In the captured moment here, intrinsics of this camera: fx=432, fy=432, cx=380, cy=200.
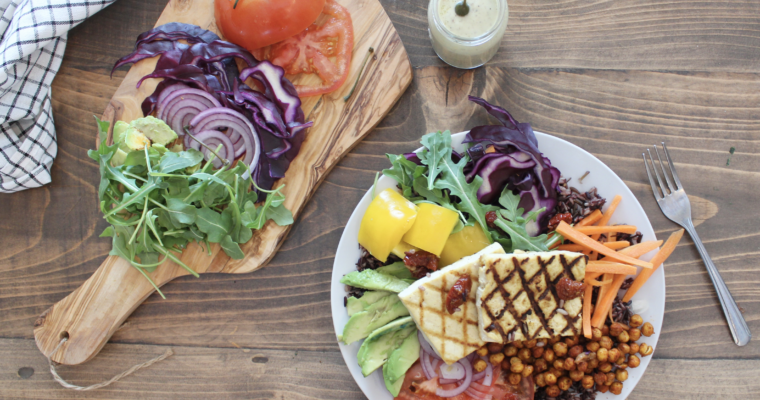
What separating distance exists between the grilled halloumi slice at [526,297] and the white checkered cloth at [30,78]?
8.93 feet

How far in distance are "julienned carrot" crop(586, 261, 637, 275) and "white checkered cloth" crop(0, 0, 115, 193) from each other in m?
3.21

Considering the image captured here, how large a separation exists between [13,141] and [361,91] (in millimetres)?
2109

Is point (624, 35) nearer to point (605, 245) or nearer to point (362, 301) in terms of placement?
point (605, 245)

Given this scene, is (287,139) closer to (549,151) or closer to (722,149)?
(549,151)

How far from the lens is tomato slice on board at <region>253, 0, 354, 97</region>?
253 centimetres

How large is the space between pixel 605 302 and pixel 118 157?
9.14 ft

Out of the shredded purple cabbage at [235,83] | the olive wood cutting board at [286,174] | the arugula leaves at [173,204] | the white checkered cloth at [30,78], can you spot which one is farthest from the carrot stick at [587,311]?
the white checkered cloth at [30,78]

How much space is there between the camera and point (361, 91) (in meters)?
2.58

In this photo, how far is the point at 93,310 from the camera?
8.41ft

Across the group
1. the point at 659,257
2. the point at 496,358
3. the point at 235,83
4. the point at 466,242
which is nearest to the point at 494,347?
the point at 496,358

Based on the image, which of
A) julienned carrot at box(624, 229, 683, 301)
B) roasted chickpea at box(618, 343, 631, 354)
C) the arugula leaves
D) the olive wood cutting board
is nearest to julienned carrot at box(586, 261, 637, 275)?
julienned carrot at box(624, 229, 683, 301)

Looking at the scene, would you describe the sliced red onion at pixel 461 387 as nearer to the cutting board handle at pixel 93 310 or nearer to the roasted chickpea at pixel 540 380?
the roasted chickpea at pixel 540 380

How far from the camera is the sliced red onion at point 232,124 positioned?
2500 mm

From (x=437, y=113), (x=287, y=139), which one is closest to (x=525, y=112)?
(x=437, y=113)
